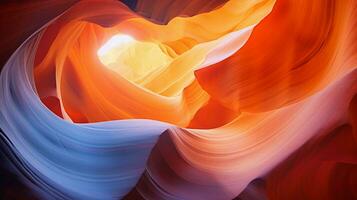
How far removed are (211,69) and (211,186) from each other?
294 millimetres

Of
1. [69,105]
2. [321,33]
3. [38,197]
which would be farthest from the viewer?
[69,105]

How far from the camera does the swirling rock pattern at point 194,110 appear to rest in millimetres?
817

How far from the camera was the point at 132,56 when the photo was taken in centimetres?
137

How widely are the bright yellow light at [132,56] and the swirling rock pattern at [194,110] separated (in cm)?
18

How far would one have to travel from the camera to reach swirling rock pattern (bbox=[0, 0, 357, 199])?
82 centimetres

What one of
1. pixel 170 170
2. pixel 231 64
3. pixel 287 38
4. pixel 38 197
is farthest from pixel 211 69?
pixel 38 197

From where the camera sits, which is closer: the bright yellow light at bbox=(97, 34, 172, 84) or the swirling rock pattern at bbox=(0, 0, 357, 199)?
the swirling rock pattern at bbox=(0, 0, 357, 199)

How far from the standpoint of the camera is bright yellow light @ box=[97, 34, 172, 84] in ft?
4.35

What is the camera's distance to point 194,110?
1.04m

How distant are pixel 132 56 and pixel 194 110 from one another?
1.35 feet

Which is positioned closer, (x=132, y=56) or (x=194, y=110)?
(x=194, y=110)

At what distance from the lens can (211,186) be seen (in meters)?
0.84

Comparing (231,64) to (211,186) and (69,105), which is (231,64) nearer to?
(211,186)

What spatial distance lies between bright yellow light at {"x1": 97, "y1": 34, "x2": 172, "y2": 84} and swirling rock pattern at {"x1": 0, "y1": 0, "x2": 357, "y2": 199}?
182 millimetres
